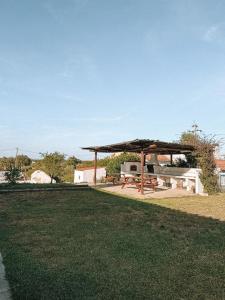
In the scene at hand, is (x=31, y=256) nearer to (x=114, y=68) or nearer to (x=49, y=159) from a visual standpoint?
(x=114, y=68)

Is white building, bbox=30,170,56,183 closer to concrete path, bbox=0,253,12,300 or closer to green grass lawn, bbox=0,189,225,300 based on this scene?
green grass lawn, bbox=0,189,225,300

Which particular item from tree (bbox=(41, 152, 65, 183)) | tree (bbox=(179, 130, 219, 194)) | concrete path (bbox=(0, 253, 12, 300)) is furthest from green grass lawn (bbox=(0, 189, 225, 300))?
tree (bbox=(41, 152, 65, 183))

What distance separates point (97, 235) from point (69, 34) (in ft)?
46.7

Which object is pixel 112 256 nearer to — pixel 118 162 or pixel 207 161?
pixel 207 161

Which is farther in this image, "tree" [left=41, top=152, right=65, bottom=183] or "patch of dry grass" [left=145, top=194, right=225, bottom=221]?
"tree" [left=41, top=152, right=65, bottom=183]

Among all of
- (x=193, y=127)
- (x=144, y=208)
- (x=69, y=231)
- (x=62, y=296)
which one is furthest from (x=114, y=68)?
(x=193, y=127)

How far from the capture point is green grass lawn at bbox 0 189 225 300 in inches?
160

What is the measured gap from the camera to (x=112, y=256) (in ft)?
18.2

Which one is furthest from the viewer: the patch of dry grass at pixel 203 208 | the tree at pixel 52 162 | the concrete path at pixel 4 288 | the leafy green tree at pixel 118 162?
the tree at pixel 52 162

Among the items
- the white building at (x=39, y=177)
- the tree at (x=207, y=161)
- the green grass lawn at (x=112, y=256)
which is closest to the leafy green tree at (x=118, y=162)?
the tree at (x=207, y=161)

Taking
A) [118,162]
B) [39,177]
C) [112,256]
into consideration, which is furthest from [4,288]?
[39,177]

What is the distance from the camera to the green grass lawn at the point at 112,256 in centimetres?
407

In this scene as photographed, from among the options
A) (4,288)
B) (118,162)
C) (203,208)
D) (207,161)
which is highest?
(118,162)

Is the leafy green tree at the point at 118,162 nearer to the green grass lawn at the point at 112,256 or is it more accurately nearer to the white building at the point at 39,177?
the green grass lawn at the point at 112,256
